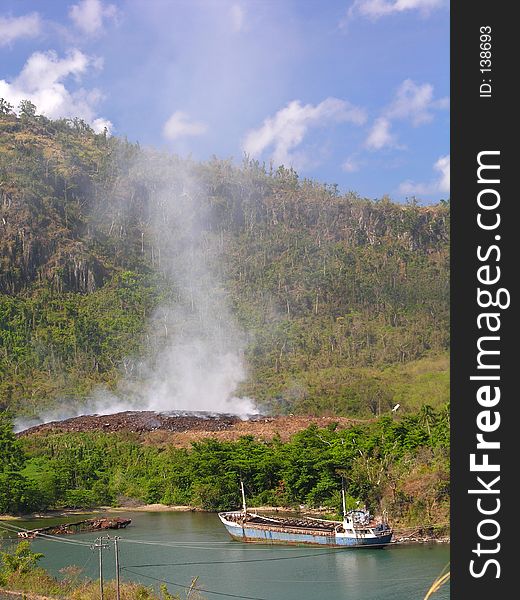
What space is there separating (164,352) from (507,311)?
353 ft

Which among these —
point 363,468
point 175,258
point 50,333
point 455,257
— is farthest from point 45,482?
point 175,258

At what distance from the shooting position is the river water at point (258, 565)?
27.9 metres

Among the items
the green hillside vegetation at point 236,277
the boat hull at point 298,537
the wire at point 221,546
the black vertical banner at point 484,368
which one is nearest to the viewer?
the black vertical banner at point 484,368

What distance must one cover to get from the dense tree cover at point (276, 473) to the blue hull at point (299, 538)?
5.03m

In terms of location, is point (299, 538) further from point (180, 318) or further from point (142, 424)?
point (180, 318)

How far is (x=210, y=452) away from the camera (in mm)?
50750

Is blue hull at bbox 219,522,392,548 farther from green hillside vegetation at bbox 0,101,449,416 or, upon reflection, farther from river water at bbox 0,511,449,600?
green hillside vegetation at bbox 0,101,449,416

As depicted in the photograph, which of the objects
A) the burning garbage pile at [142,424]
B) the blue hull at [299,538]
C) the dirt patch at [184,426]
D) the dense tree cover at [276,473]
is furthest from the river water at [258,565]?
the burning garbage pile at [142,424]

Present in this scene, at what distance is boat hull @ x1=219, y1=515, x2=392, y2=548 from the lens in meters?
35.3

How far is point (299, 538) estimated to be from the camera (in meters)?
37.3

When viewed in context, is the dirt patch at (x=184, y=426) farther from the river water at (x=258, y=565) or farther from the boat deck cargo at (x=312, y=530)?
the river water at (x=258, y=565)

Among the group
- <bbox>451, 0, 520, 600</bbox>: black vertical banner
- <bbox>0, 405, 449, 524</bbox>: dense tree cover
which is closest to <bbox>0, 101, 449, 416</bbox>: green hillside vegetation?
<bbox>0, 405, 449, 524</bbox>: dense tree cover

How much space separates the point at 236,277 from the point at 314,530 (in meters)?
94.4

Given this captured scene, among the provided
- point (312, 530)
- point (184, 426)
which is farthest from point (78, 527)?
point (184, 426)
